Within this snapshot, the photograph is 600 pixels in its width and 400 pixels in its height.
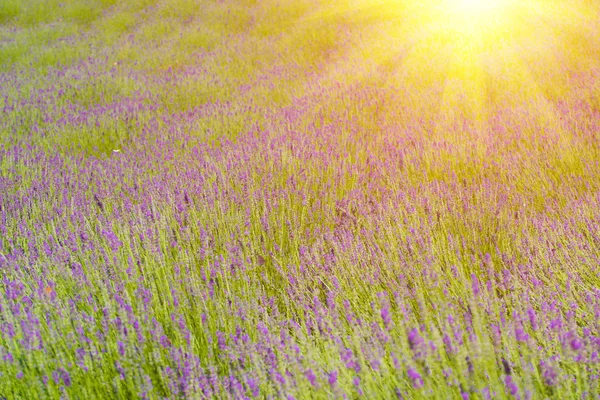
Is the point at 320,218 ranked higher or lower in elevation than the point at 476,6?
lower

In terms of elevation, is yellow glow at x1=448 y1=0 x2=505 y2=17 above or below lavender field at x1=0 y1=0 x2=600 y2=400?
above

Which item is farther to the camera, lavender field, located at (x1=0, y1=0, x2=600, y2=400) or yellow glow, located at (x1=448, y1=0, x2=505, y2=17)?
yellow glow, located at (x1=448, y1=0, x2=505, y2=17)

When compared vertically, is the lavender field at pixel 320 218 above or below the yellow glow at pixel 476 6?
below

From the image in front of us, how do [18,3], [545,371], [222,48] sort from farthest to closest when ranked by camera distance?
1. [18,3]
2. [222,48]
3. [545,371]

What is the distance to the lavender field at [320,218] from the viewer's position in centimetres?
127

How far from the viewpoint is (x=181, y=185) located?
272cm

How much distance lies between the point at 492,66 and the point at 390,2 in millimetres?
3512

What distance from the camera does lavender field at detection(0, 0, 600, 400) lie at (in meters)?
1.27

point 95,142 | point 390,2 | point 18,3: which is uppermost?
point 18,3

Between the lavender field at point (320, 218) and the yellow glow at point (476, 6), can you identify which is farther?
the yellow glow at point (476, 6)

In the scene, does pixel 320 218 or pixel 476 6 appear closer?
pixel 320 218

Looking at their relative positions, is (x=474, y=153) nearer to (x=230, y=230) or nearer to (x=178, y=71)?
(x=230, y=230)

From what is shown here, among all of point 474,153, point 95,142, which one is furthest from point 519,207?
point 95,142

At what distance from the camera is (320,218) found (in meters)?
2.36
